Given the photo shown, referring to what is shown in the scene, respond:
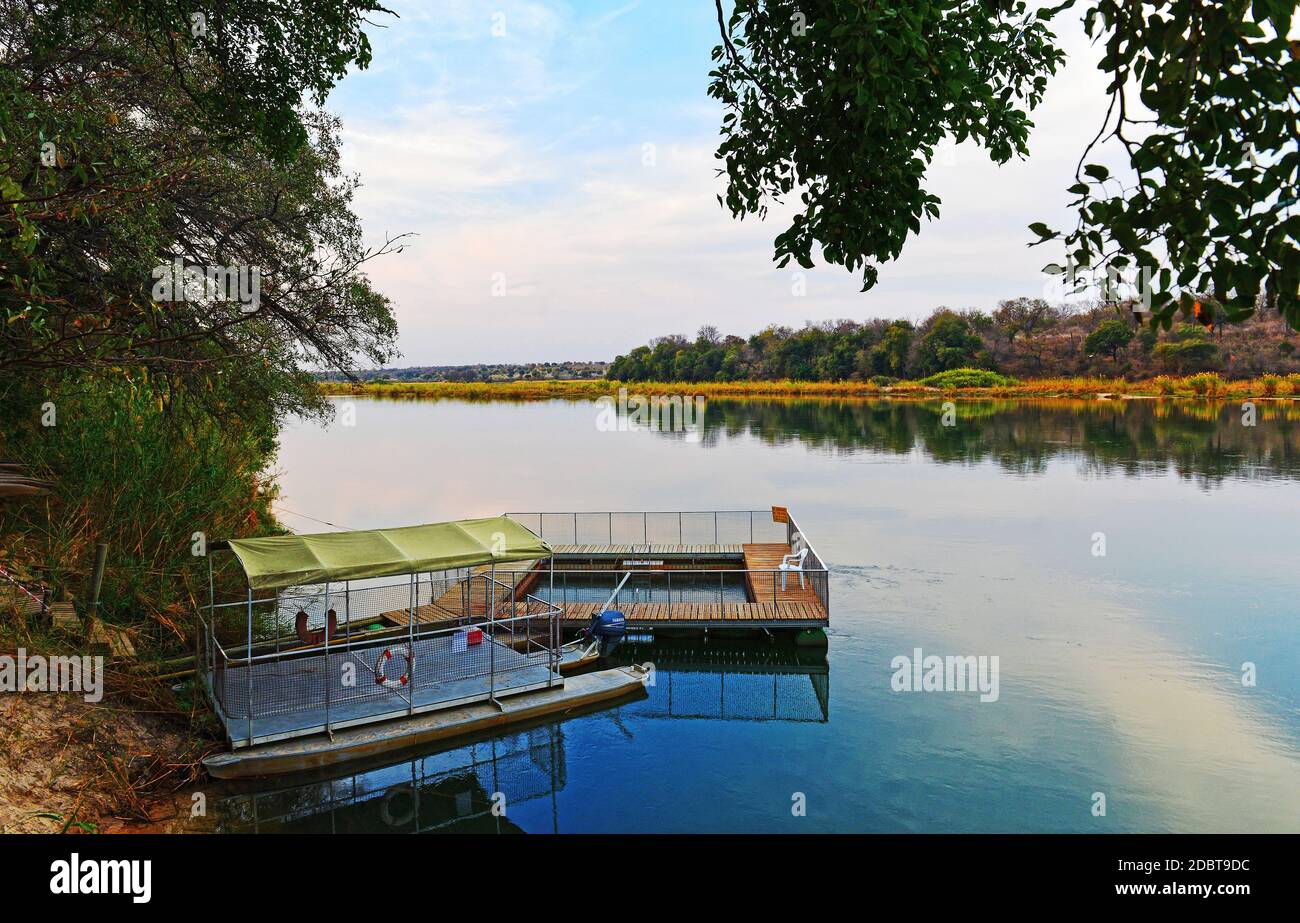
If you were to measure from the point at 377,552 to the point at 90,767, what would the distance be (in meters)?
5.20

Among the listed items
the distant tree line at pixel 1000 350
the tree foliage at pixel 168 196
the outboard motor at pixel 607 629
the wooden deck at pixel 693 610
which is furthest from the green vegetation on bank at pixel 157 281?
the distant tree line at pixel 1000 350

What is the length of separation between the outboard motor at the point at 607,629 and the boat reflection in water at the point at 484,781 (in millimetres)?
1530

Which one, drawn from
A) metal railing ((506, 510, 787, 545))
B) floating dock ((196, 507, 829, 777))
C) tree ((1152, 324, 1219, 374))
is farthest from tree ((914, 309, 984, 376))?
floating dock ((196, 507, 829, 777))

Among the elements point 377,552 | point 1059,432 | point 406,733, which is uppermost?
point 1059,432

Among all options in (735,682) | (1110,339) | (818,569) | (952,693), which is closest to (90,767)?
(735,682)

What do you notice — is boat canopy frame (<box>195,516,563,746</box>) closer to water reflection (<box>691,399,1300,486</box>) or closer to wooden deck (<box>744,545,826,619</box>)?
wooden deck (<box>744,545,826,619</box>)

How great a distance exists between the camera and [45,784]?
11.6 m

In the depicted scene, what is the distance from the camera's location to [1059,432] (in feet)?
263

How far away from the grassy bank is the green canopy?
7016cm

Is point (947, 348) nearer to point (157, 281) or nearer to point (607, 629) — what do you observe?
point (607, 629)

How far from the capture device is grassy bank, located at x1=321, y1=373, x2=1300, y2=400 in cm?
11300

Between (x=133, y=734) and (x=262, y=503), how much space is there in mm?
12379

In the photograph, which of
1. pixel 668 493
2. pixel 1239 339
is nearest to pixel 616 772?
pixel 668 493
